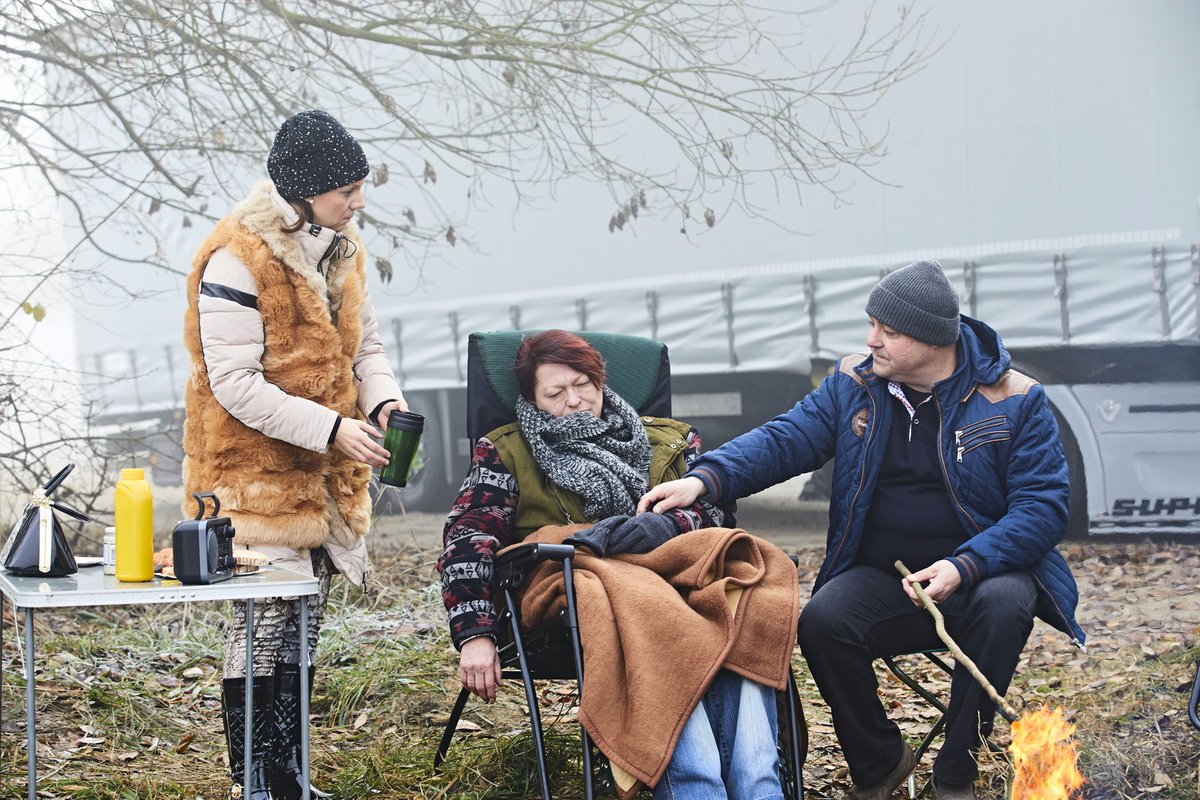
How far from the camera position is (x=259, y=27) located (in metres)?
5.31

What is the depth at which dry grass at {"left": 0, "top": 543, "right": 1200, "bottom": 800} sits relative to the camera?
10.3ft

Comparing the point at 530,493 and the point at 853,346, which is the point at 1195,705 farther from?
the point at 853,346

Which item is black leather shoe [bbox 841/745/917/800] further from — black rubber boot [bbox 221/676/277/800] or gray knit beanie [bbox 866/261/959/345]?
black rubber boot [bbox 221/676/277/800]

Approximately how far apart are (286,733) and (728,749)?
1.05m

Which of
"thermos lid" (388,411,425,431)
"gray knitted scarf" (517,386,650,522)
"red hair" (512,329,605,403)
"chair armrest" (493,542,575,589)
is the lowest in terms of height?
"chair armrest" (493,542,575,589)

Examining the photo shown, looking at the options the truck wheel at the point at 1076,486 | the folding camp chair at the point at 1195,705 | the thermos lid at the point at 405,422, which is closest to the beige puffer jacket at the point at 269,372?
the thermos lid at the point at 405,422

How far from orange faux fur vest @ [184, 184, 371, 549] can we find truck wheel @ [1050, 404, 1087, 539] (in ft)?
11.0

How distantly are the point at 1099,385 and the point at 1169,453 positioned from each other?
0.38 meters

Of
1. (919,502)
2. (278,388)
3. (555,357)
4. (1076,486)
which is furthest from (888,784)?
(1076,486)

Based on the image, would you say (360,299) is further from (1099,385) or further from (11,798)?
(1099,385)

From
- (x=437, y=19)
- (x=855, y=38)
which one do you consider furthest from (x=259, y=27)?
(x=855, y=38)

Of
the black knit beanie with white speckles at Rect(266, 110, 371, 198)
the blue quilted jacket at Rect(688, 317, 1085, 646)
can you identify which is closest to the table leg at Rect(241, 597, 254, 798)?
the black knit beanie with white speckles at Rect(266, 110, 371, 198)

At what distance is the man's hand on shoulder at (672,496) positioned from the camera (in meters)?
2.94

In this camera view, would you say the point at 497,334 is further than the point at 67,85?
No
